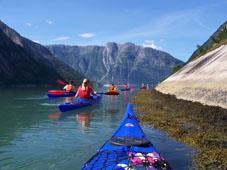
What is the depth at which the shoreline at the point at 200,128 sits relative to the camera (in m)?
17.4

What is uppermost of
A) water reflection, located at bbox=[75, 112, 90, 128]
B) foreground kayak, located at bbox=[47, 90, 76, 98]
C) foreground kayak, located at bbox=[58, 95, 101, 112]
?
foreground kayak, located at bbox=[47, 90, 76, 98]

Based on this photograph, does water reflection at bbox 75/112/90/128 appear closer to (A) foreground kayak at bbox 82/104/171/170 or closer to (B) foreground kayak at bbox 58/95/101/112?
(B) foreground kayak at bbox 58/95/101/112

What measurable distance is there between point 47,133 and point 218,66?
93.1ft

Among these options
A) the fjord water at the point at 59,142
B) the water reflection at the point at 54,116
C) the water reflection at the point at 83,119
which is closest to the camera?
the fjord water at the point at 59,142

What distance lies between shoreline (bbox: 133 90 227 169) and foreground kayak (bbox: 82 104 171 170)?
2668 mm

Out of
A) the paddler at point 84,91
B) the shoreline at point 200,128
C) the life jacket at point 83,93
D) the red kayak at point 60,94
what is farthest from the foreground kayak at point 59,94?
the shoreline at point 200,128

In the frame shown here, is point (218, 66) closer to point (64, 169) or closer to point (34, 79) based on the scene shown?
point (64, 169)

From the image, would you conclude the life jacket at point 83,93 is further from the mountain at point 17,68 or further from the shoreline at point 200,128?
the mountain at point 17,68

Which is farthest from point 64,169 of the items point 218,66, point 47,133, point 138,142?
point 218,66

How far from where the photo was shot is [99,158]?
15062mm

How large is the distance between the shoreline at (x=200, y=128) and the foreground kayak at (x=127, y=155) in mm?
2668

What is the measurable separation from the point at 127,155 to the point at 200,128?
38.5ft

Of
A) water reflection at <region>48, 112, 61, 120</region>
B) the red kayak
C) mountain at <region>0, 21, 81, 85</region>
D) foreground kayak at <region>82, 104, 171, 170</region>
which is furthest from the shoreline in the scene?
mountain at <region>0, 21, 81, 85</region>

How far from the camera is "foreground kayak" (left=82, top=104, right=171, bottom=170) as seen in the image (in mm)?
13899
